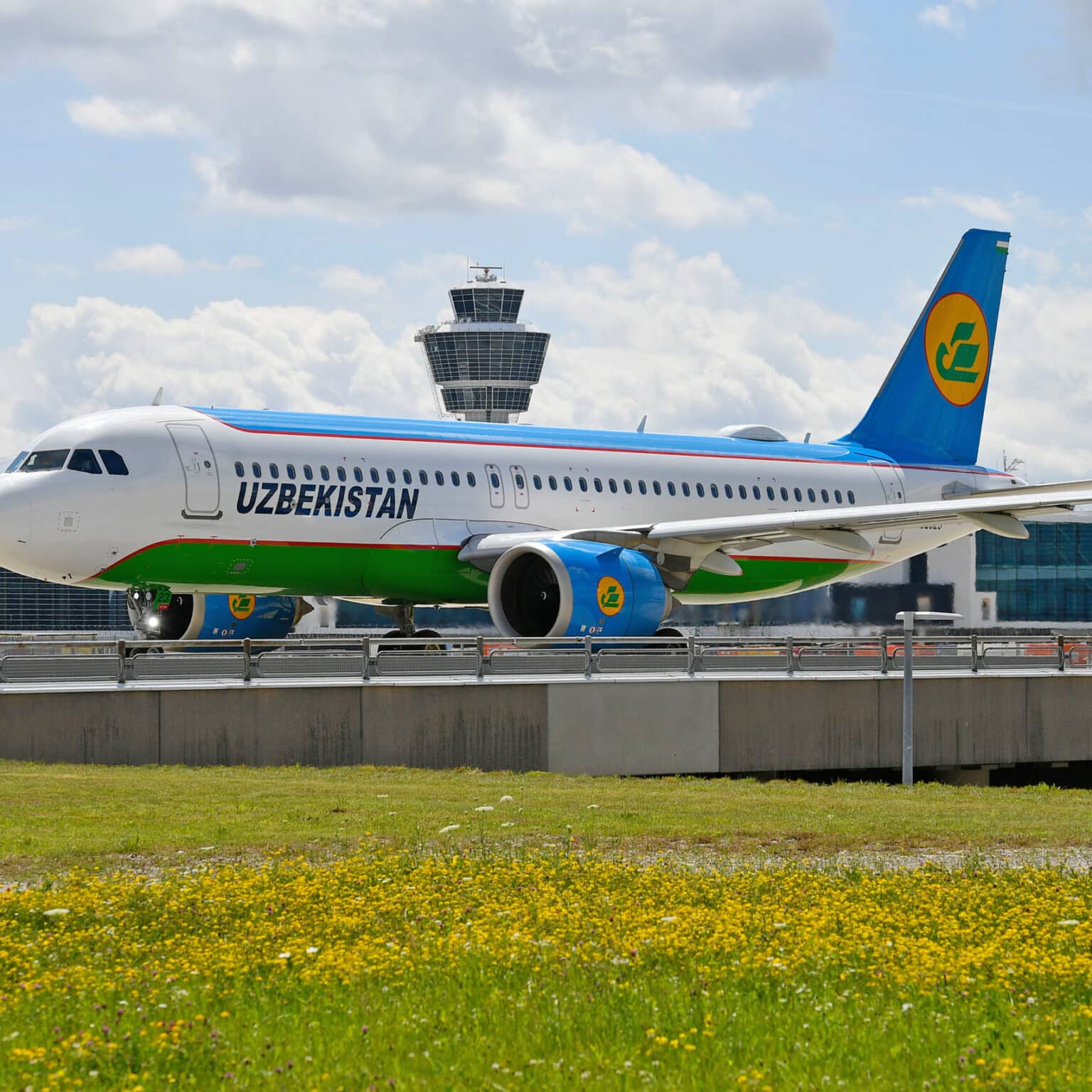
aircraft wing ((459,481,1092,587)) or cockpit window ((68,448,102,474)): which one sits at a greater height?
cockpit window ((68,448,102,474))

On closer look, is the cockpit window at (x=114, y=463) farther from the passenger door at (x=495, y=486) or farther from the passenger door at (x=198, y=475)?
the passenger door at (x=495, y=486)

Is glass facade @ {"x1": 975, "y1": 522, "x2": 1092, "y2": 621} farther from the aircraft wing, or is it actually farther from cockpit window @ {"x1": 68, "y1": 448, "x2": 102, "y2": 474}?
cockpit window @ {"x1": 68, "y1": 448, "x2": 102, "y2": 474}

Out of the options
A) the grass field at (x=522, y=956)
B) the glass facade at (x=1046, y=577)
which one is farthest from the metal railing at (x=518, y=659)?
the glass facade at (x=1046, y=577)

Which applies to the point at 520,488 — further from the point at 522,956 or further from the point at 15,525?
the point at 522,956

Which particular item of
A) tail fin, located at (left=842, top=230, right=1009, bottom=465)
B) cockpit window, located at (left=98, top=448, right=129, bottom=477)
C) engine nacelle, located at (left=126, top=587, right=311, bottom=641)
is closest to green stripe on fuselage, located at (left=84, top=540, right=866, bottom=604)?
cockpit window, located at (left=98, top=448, right=129, bottom=477)

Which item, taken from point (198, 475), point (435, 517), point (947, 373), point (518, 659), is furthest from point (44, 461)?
point (947, 373)

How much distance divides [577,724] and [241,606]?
10.2 m

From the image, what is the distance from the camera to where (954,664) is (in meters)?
26.7

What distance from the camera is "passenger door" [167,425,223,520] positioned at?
2505 cm

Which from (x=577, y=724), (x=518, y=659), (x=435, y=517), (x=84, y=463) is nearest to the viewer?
(x=577, y=724)

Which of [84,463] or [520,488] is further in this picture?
[520,488]

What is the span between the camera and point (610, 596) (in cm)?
2559

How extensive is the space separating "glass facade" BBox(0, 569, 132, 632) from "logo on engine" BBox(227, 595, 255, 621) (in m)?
46.9

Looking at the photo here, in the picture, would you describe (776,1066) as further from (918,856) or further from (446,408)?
(446,408)
